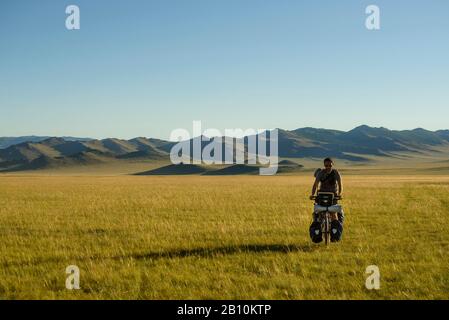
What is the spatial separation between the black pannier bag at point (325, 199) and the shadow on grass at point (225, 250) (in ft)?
3.90

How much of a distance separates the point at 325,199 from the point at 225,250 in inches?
113

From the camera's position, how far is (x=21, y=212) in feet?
80.3

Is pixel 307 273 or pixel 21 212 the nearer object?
pixel 307 273

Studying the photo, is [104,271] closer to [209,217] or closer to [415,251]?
[415,251]

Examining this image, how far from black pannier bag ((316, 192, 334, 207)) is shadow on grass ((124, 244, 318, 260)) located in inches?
46.8

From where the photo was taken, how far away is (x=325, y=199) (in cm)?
1286

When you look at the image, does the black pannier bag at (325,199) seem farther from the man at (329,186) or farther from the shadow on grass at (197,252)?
the shadow on grass at (197,252)

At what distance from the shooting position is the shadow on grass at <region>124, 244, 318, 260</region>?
480 inches

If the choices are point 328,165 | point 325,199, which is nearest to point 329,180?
point 328,165

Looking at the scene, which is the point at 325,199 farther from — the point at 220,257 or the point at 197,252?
the point at 197,252

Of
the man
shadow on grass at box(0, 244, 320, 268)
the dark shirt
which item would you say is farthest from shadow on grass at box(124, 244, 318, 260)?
the dark shirt

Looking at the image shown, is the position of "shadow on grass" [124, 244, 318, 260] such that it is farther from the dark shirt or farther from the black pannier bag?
the dark shirt
